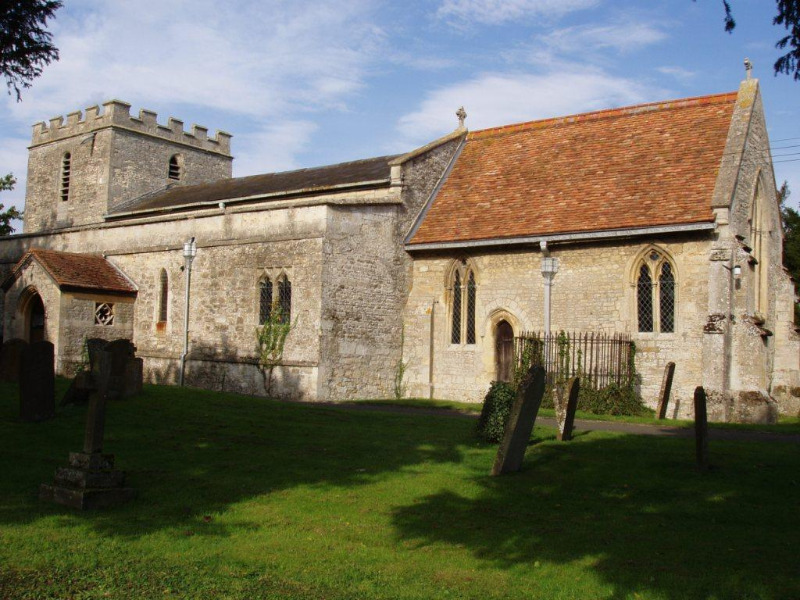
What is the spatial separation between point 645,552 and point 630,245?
13787 millimetres

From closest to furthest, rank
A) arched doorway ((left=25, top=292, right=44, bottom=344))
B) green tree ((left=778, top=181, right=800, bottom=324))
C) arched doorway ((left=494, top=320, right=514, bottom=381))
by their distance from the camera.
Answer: arched doorway ((left=494, top=320, right=514, bottom=381)) → arched doorway ((left=25, top=292, right=44, bottom=344)) → green tree ((left=778, top=181, right=800, bottom=324))

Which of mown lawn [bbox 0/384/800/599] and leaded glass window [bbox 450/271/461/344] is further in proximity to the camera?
leaded glass window [bbox 450/271/461/344]

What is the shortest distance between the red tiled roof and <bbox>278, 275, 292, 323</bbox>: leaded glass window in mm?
6456

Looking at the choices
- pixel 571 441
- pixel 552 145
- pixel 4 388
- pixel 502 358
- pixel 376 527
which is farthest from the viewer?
pixel 552 145

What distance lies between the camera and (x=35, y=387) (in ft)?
42.8

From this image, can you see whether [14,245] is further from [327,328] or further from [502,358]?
[502,358]

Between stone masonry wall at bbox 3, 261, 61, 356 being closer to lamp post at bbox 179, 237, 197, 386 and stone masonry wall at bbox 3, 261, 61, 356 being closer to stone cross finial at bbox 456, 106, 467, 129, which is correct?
lamp post at bbox 179, 237, 197, 386

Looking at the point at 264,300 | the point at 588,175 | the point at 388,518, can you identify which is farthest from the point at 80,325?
the point at 388,518

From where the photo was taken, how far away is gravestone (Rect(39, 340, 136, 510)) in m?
8.62

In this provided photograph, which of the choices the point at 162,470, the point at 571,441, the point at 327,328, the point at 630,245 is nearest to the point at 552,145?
the point at 630,245

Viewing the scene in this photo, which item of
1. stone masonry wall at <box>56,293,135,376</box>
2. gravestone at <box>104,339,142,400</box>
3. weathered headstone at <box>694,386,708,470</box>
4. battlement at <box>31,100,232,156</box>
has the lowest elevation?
weathered headstone at <box>694,386,708,470</box>

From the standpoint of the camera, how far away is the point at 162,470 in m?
10.4

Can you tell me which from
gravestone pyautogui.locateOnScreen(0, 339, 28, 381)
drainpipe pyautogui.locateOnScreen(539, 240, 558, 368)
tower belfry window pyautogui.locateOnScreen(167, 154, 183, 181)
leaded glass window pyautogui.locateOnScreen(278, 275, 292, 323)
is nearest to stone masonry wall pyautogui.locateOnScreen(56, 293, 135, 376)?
gravestone pyautogui.locateOnScreen(0, 339, 28, 381)

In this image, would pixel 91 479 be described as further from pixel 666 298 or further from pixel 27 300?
pixel 27 300
